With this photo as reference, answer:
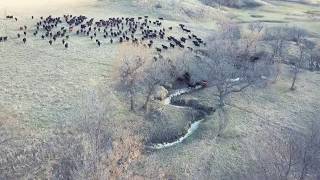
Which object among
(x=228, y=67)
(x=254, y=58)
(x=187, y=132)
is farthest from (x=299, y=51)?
(x=187, y=132)

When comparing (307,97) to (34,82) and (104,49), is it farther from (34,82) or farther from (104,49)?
(34,82)

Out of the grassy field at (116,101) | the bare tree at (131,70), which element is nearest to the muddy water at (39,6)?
the grassy field at (116,101)

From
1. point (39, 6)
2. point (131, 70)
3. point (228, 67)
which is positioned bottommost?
point (228, 67)

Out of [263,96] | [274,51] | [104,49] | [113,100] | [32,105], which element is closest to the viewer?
[32,105]

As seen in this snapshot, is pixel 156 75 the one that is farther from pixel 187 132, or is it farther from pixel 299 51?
pixel 299 51

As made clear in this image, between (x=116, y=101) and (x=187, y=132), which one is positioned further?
(x=116, y=101)

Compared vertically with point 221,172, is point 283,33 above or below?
above

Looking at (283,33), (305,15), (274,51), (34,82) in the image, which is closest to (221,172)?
(34,82)

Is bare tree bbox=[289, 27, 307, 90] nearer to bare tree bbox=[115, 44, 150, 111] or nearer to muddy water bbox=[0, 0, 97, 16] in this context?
bare tree bbox=[115, 44, 150, 111]
